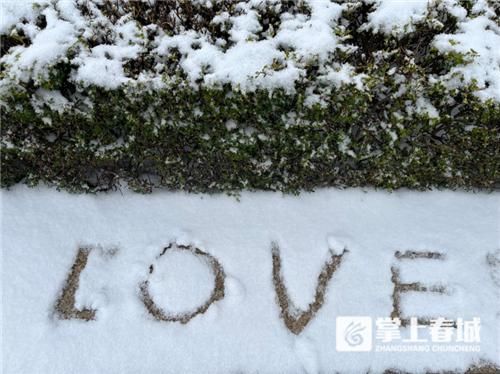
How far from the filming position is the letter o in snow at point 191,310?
9.32 feet

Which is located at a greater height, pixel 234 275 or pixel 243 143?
pixel 243 143

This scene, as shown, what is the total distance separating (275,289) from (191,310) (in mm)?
584

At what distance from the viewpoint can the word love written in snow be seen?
2836mm

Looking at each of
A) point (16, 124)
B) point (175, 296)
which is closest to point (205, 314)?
point (175, 296)

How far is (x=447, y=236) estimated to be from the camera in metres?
3.19

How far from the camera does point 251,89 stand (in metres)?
2.63

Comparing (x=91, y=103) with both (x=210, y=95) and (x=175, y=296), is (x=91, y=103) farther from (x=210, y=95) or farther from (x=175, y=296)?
(x=175, y=296)

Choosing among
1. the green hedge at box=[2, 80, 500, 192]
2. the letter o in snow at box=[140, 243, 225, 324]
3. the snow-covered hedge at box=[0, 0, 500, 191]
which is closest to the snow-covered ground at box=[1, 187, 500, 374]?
the letter o in snow at box=[140, 243, 225, 324]
